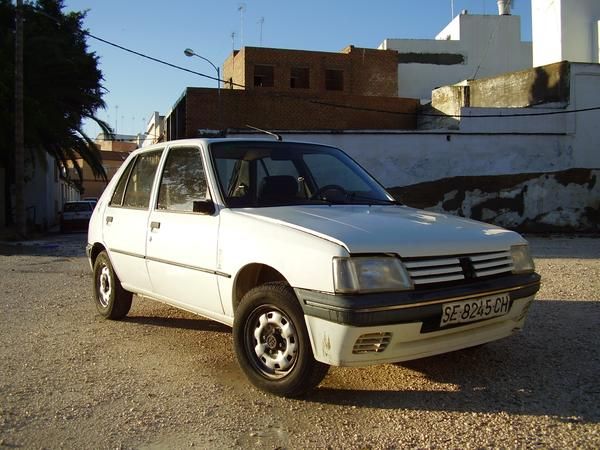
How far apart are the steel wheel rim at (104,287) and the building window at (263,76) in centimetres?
3387

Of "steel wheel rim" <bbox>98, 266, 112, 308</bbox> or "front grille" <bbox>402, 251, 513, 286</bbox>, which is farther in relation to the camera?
"steel wheel rim" <bbox>98, 266, 112, 308</bbox>

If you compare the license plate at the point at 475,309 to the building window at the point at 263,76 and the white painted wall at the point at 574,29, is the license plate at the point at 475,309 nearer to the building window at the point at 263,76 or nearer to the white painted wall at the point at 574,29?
the white painted wall at the point at 574,29

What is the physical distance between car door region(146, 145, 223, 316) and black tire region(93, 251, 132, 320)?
96 cm

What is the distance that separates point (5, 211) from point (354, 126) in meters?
18.4

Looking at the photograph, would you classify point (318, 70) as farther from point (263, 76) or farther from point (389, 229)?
point (389, 229)

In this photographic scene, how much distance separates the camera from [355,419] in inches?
133

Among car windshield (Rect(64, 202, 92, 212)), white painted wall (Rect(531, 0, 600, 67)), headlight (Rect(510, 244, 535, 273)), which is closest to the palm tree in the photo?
car windshield (Rect(64, 202, 92, 212))

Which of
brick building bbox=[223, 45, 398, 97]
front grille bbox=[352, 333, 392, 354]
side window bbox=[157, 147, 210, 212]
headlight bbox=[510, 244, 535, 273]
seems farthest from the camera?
brick building bbox=[223, 45, 398, 97]

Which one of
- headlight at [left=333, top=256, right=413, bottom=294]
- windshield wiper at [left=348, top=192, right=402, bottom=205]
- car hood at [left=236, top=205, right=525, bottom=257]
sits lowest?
headlight at [left=333, top=256, right=413, bottom=294]

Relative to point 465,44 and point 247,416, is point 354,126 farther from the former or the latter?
point 247,416

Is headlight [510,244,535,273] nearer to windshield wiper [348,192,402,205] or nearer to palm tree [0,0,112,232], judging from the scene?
windshield wiper [348,192,402,205]

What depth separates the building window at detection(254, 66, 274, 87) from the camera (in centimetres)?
3853

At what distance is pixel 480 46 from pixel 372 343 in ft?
149

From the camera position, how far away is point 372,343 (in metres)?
3.32
